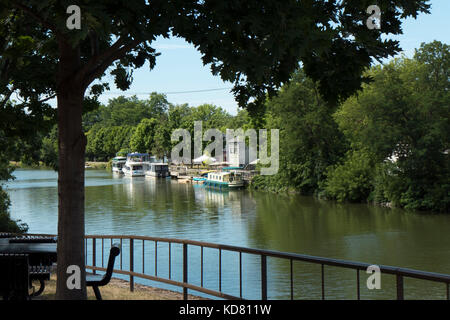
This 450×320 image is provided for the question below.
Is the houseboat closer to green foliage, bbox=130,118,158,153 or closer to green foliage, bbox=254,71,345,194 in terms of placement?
green foliage, bbox=254,71,345,194

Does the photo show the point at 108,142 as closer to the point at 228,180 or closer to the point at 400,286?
the point at 228,180

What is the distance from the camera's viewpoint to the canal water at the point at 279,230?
2002cm

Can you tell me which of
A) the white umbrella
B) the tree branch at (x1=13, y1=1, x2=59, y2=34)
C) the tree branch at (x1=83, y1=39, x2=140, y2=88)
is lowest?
the white umbrella

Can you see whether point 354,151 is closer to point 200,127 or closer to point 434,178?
point 434,178

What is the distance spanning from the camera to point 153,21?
5531 mm

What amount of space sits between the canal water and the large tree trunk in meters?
12.0

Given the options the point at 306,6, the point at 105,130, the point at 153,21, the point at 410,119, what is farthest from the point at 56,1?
the point at 105,130

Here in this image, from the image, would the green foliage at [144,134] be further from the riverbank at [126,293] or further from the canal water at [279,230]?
the riverbank at [126,293]

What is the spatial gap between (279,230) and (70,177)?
1075 inches

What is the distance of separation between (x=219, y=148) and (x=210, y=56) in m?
94.9

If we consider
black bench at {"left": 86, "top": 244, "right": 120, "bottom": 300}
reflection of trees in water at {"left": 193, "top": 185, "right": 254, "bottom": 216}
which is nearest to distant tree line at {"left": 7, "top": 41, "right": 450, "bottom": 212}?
reflection of trees in water at {"left": 193, "top": 185, "right": 254, "bottom": 216}

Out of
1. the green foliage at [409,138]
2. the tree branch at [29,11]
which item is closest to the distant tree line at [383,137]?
the green foliage at [409,138]

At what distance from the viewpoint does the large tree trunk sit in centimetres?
670
